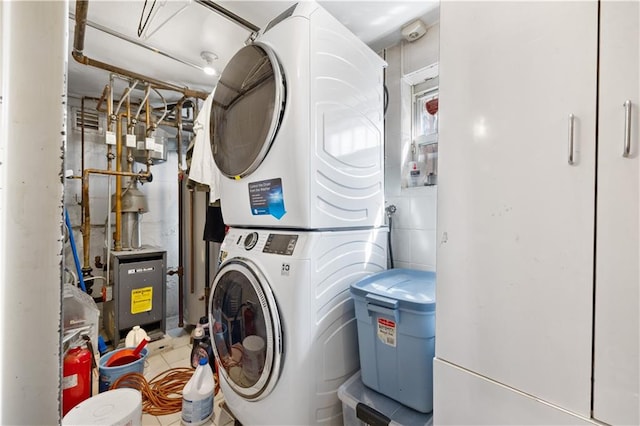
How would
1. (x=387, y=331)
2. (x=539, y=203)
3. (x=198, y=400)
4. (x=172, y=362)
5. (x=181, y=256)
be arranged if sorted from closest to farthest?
(x=539, y=203) → (x=387, y=331) → (x=198, y=400) → (x=172, y=362) → (x=181, y=256)

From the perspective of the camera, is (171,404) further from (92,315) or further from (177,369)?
(92,315)

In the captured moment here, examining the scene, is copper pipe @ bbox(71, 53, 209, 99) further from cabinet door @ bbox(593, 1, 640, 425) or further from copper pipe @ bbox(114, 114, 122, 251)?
cabinet door @ bbox(593, 1, 640, 425)

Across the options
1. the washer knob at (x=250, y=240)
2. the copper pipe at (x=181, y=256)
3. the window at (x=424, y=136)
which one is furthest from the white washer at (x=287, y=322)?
the copper pipe at (x=181, y=256)

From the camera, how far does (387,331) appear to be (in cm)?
121

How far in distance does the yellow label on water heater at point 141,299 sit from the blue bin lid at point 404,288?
218 cm

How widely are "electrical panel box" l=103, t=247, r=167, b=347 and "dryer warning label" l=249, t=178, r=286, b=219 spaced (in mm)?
1750

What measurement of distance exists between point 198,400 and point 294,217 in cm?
119

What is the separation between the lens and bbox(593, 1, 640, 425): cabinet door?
63 cm

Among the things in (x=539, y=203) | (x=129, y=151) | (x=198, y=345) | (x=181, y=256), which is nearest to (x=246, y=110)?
(x=539, y=203)

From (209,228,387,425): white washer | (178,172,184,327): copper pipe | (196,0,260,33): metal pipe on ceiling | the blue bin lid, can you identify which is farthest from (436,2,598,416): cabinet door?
(178,172,184,327): copper pipe

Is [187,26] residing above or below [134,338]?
above

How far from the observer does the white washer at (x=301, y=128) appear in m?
1.27

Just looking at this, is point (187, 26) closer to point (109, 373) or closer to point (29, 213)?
point (29, 213)

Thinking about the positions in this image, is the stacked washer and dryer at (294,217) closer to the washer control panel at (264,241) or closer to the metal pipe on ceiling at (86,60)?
the washer control panel at (264,241)
